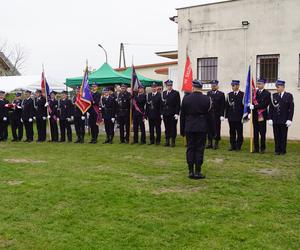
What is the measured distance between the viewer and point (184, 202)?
6180 millimetres

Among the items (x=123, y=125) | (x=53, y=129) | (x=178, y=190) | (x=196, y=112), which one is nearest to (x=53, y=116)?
(x=53, y=129)

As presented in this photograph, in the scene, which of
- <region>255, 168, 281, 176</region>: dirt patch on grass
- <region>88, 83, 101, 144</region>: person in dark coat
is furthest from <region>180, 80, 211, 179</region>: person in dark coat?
<region>88, 83, 101, 144</region>: person in dark coat

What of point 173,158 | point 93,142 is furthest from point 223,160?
point 93,142

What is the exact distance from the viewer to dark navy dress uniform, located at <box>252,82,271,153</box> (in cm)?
1138

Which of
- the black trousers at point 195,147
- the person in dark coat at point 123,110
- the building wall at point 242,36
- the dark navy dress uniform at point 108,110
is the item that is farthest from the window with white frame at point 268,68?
the black trousers at point 195,147

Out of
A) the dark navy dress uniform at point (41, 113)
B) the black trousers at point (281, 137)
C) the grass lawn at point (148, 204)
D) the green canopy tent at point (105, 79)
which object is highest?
the green canopy tent at point (105, 79)

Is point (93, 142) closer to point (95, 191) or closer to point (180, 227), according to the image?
point (95, 191)

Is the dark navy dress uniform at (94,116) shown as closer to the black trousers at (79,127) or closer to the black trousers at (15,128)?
the black trousers at (79,127)

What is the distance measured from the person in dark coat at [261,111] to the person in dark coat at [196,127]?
3862mm

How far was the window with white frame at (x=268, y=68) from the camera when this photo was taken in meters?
15.2

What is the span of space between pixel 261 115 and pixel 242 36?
17.2 ft

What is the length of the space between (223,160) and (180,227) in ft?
16.4

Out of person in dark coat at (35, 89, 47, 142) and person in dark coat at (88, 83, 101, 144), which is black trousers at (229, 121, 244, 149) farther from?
person in dark coat at (35, 89, 47, 142)

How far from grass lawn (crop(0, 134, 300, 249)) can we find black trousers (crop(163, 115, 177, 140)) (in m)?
2.69
